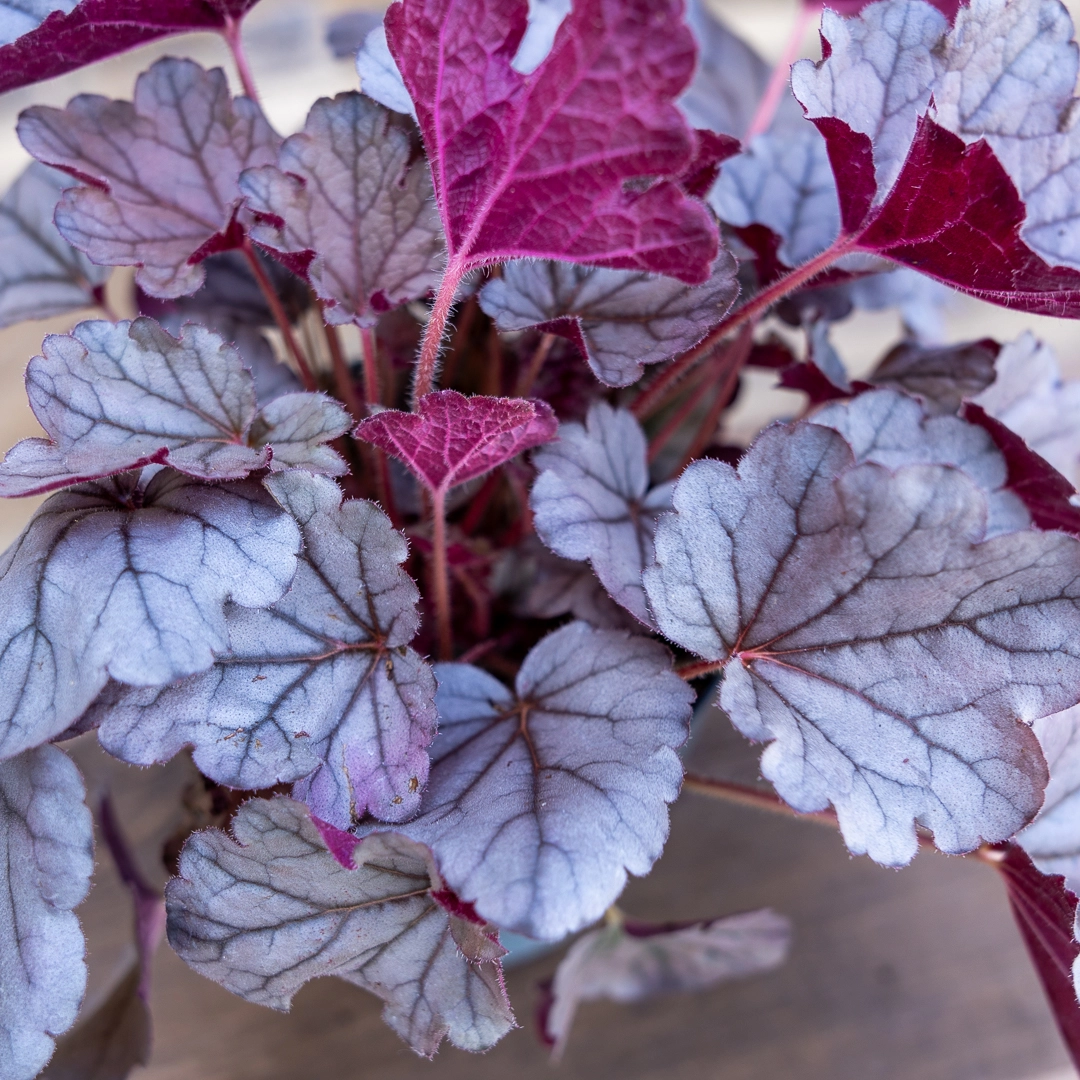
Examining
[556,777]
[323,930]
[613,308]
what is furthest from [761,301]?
[323,930]

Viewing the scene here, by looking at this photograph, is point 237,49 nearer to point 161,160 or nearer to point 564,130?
point 161,160

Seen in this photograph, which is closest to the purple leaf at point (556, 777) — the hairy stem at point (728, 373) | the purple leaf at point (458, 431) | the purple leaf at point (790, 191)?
the purple leaf at point (458, 431)

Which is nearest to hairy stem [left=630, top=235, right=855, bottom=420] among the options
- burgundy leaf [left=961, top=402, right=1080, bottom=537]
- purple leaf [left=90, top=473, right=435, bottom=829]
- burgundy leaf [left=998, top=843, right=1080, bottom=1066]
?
burgundy leaf [left=961, top=402, right=1080, bottom=537]

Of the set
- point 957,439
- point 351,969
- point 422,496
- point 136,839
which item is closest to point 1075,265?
point 957,439

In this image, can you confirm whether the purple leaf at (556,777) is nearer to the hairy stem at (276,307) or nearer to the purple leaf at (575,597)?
the purple leaf at (575,597)

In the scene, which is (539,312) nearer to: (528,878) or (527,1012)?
(528,878)

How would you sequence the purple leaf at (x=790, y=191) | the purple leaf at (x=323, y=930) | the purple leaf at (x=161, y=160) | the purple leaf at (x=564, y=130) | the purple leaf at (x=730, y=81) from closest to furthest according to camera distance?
1. the purple leaf at (x=564, y=130)
2. the purple leaf at (x=323, y=930)
3. the purple leaf at (x=161, y=160)
4. the purple leaf at (x=790, y=191)
5. the purple leaf at (x=730, y=81)
